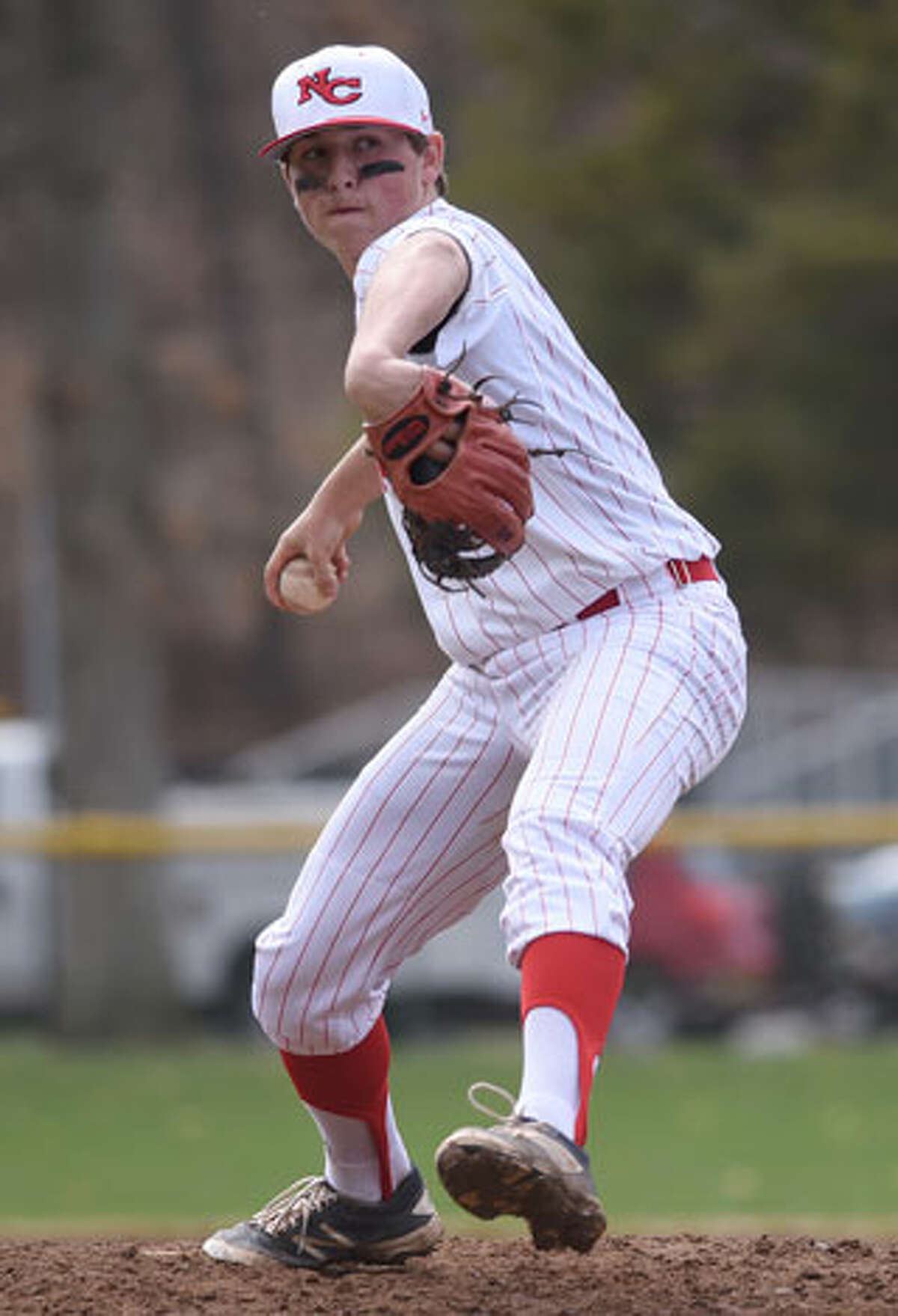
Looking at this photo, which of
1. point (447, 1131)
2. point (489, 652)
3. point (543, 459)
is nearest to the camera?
point (543, 459)

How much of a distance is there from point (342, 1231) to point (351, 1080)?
339 mm

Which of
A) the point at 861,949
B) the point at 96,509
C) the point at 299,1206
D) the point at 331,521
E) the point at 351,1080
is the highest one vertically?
the point at 96,509

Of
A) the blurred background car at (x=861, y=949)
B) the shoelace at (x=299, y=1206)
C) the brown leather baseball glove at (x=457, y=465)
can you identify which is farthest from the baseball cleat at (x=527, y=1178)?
the blurred background car at (x=861, y=949)

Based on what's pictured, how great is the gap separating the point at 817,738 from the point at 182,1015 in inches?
305

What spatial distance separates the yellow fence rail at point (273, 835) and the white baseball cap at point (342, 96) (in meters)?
9.71

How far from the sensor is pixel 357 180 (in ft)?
13.4

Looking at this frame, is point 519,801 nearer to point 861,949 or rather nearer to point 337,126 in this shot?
point 337,126

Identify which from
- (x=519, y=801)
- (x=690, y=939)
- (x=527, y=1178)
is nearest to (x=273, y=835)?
(x=690, y=939)

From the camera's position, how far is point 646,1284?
450 centimetres

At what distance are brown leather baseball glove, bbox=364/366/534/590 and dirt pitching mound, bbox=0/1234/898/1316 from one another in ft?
4.33

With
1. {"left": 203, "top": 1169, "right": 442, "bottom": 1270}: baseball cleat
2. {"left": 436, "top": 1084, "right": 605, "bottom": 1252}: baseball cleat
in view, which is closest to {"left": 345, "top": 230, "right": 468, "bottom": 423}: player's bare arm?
{"left": 436, "top": 1084, "right": 605, "bottom": 1252}: baseball cleat

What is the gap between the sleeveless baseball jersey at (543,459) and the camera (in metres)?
3.97

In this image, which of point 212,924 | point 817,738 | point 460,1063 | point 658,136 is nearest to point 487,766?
point 460,1063

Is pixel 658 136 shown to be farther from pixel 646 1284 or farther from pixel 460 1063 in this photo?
pixel 646 1284
